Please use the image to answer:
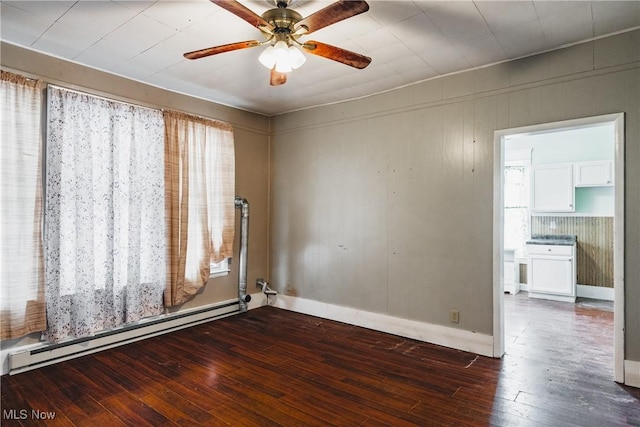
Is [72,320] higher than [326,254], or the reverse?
[326,254]

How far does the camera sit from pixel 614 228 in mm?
2703

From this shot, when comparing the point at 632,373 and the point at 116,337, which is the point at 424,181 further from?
the point at 116,337

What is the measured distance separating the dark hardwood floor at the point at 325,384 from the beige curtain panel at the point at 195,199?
739mm

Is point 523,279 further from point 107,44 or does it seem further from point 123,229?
point 107,44

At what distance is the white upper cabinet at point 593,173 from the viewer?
5441 mm

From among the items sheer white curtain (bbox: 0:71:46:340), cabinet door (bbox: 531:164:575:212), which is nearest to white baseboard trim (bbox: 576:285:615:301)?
cabinet door (bbox: 531:164:575:212)

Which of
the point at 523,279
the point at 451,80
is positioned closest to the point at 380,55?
the point at 451,80

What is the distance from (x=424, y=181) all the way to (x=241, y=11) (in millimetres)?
2504

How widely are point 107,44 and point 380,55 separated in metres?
2.32

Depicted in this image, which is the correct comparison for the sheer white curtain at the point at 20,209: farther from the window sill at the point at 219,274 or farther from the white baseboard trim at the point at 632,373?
the white baseboard trim at the point at 632,373

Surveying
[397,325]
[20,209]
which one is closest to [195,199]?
[20,209]

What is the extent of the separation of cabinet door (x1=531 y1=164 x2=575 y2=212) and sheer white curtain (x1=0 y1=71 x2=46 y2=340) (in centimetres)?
689

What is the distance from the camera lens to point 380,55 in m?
3.05

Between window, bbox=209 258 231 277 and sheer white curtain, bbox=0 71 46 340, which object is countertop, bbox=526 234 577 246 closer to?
window, bbox=209 258 231 277
